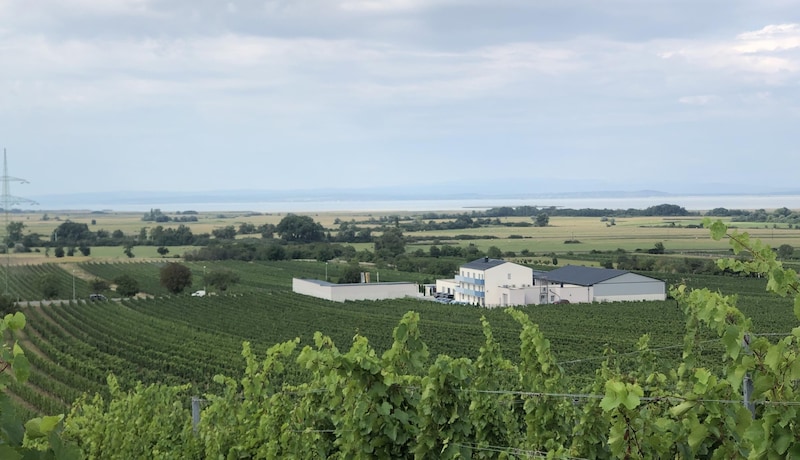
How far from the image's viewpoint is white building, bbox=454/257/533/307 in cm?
5103

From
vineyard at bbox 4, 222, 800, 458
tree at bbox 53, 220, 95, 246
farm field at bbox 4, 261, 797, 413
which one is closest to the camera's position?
vineyard at bbox 4, 222, 800, 458

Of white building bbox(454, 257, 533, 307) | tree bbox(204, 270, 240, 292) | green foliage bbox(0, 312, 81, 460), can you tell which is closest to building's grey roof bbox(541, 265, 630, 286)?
white building bbox(454, 257, 533, 307)

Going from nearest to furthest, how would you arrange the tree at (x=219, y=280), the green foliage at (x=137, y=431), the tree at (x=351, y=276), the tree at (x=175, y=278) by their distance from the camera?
the green foliage at (x=137, y=431) → the tree at (x=175, y=278) → the tree at (x=219, y=280) → the tree at (x=351, y=276)

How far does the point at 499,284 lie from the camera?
2031 inches

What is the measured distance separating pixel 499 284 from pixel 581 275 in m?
6.05

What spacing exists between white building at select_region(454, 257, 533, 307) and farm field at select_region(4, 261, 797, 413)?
10.8ft

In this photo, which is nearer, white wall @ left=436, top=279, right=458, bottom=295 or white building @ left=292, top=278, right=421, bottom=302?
white building @ left=292, top=278, right=421, bottom=302

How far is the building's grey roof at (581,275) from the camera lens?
50781 millimetres

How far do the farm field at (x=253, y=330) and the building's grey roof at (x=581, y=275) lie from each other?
11.2 ft

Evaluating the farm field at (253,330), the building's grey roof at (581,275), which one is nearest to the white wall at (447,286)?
the farm field at (253,330)

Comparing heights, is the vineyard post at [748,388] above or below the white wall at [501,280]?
above

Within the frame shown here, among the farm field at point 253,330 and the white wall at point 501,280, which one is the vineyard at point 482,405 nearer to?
the farm field at point 253,330

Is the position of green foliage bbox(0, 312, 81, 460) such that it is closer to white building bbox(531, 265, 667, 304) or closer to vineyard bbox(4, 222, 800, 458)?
vineyard bbox(4, 222, 800, 458)

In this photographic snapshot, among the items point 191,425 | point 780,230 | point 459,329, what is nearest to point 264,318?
point 459,329
